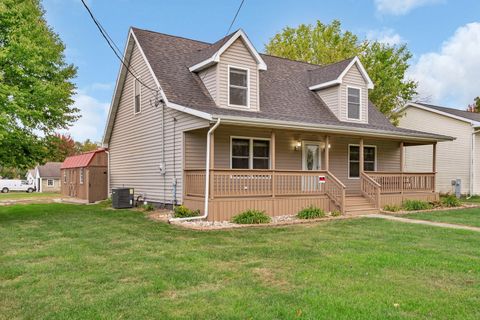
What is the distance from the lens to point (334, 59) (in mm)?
27484

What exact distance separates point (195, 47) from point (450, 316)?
14.6 metres

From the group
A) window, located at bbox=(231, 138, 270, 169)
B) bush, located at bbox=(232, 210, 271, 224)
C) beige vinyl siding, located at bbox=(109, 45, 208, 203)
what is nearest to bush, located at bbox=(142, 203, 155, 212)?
beige vinyl siding, located at bbox=(109, 45, 208, 203)

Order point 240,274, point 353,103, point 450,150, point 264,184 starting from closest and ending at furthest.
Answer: point 240,274 → point 264,184 → point 353,103 → point 450,150

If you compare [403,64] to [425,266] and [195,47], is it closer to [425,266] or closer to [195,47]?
[195,47]

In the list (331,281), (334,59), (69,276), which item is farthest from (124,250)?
(334,59)

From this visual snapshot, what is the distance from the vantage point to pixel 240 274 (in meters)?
5.50

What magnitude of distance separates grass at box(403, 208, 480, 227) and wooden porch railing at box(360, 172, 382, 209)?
1359mm

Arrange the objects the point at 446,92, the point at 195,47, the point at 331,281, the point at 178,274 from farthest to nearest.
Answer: the point at 446,92, the point at 195,47, the point at 178,274, the point at 331,281

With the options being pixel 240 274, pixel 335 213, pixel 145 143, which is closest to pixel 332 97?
pixel 335 213

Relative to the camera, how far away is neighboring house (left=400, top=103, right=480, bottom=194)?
20984 millimetres

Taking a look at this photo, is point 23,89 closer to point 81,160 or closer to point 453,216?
point 81,160

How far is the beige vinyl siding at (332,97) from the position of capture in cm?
1642

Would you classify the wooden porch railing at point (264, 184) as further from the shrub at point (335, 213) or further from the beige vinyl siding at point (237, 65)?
the beige vinyl siding at point (237, 65)

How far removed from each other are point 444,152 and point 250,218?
16.6 metres
